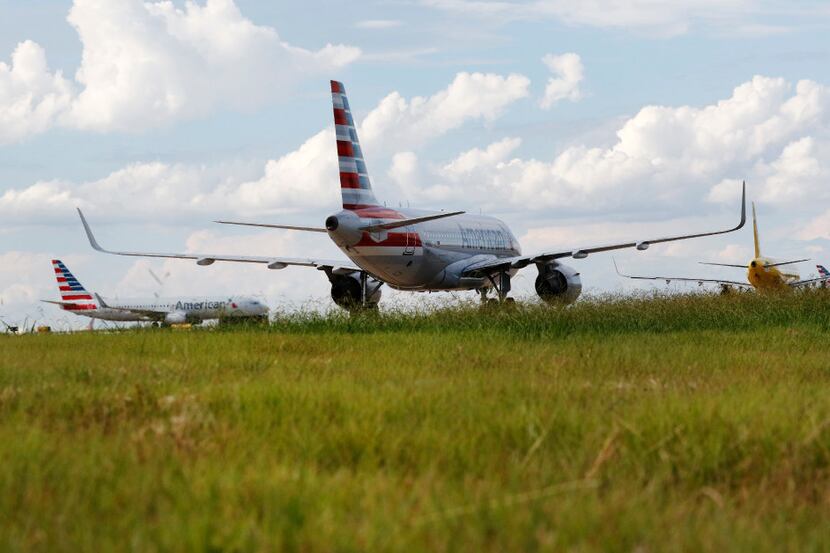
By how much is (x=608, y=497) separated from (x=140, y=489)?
1953 millimetres

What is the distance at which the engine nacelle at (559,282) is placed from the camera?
109 ft

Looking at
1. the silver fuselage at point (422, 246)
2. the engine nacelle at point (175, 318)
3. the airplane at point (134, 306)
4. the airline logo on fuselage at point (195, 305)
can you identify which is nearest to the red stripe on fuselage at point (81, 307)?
the airplane at point (134, 306)

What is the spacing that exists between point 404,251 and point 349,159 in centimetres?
391

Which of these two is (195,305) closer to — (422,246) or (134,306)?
(134,306)

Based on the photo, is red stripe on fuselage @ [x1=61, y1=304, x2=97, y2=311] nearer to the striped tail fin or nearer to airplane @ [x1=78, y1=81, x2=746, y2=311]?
airplane @ [x1=78, y1=81, x2=746, y2=311]

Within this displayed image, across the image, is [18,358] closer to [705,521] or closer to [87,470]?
[87,470]

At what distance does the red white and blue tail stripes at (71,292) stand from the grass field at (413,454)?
2902 inches

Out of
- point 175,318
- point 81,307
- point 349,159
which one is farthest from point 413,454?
point 81,307

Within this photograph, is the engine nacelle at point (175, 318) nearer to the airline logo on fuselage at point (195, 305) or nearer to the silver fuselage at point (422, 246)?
the airline logo on fuselage at point (195, 305)

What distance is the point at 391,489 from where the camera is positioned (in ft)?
14.4

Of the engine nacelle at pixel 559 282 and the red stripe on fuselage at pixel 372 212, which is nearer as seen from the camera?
the red stripe on fuselage at pixel 372 212

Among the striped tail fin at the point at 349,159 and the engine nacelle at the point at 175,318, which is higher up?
the striped tail fin at the point at 349,159

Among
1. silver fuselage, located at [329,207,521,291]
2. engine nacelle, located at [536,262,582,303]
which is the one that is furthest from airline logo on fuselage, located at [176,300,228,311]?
engine nacelle, located at [536,262,582,303]

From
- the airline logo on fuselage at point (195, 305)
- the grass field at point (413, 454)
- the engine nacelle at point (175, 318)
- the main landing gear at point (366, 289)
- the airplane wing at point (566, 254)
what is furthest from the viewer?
the airline logo on fuselage at point (195, 305)
